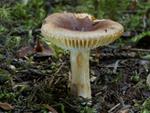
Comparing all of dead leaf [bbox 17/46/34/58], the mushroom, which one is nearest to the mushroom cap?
the mushroom

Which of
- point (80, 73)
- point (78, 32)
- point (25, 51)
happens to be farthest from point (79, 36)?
point (25, 51)

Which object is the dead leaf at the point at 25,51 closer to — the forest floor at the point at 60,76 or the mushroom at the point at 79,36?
the forest floor at the point at 60,76

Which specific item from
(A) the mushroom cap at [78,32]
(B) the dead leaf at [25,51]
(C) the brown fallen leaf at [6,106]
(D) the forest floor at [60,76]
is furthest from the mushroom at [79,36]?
(B) the dead leaf at [25,51]

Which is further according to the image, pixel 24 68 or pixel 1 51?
pixel 1 51

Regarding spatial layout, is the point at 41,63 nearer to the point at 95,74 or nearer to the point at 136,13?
the point at 95,74

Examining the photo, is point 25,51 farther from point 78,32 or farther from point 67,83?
point 78,32

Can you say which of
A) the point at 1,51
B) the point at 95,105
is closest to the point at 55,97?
the point at 95,105

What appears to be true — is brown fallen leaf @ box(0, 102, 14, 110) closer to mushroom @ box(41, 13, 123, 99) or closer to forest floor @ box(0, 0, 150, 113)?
forest floor @ box(0, 0, 150, 113)
